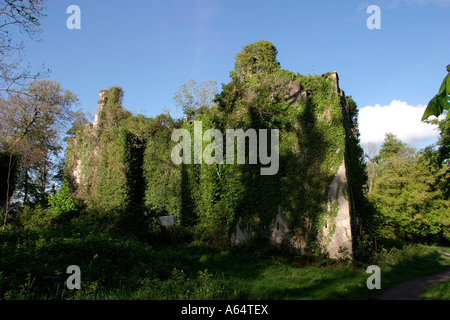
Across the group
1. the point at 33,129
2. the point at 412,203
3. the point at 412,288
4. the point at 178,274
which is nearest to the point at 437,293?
the point at 412,288

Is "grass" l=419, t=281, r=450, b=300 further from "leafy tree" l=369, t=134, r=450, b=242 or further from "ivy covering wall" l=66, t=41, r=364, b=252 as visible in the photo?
"leafy tree" l=369, t=134, r=450, b=242

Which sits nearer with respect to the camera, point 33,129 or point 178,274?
point 178,274

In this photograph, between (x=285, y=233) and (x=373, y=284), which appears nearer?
(x=373, y=284)

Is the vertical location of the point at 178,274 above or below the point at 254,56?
below

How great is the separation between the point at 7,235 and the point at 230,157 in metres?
9.10

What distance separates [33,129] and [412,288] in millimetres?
29563

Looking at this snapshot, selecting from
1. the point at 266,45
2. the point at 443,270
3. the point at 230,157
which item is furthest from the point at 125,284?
the point at 266,45

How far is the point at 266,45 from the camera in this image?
2778cm

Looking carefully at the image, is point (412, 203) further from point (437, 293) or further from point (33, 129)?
point (33, 129)

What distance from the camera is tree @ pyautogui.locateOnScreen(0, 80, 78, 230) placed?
79.1 feet

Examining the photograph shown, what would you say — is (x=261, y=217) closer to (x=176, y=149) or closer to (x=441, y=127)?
(x=176, y=149)

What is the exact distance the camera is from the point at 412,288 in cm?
839

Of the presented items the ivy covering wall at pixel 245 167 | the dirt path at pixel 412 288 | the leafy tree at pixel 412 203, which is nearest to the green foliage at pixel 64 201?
the ivy covering wall at pixel 245 167

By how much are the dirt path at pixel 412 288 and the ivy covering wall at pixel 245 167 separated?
3327 millimetres
